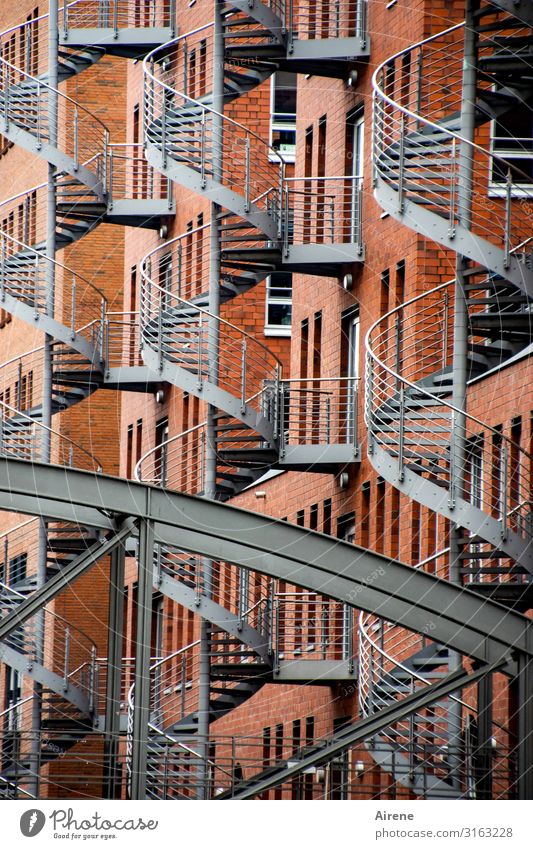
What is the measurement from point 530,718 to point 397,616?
1664 millimetres

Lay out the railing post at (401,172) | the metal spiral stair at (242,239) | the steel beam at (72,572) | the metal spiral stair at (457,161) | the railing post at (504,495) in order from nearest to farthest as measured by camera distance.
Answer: the steel beam at (72,572) → the railing post at (504,495) → the metal spiral stair at (457,161) → the railing post at (401,172) → the metal spiral stair at (242,239)

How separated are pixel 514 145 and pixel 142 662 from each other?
36.9 ft

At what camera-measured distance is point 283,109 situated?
145 feet

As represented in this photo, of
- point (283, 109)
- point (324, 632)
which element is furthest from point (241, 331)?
point (283, 109)

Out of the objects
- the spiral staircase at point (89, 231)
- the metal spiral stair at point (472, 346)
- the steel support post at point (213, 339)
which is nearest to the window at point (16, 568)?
the spiral staircase at point (89, 231)

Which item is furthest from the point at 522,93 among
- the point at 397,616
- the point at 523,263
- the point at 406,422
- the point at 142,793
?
the point at 142,793

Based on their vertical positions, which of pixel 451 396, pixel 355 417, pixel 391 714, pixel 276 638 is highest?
pixel 451 396

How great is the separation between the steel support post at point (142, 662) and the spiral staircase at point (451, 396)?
3012 mm

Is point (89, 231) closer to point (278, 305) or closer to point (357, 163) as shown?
point (278, 305)

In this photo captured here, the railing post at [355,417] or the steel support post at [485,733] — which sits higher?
the steel support post at [485,733]

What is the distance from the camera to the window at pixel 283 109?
1736 inches

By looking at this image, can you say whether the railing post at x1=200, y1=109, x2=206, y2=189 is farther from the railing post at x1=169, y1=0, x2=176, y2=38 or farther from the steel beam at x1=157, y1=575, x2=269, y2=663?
the railing post at x1=169, y1=0, x2=176, y2=38

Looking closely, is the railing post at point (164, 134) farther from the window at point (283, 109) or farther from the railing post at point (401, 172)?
the railing post at point (401, 172)

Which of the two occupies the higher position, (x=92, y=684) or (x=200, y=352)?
(x=200, y=352)
